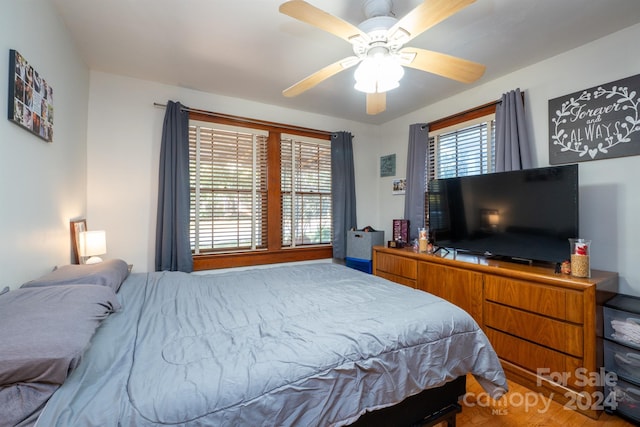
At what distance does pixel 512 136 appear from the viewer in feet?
8.20

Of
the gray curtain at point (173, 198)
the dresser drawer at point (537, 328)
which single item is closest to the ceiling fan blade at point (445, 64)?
the dresser drawer at point (537, 328)

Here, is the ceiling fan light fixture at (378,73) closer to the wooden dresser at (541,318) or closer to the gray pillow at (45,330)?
the wooden dresser at (541,318)

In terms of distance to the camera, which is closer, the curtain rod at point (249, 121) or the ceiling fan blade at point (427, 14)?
the ceiling fan blade at point (427, 14)

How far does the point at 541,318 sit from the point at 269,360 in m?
1.96

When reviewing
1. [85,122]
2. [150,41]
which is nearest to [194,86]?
[150,41]

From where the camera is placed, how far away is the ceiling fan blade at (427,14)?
3.99 ft

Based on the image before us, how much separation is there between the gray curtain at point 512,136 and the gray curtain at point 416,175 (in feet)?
2.84

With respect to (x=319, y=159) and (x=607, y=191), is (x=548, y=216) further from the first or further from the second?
(x=319, y=159)

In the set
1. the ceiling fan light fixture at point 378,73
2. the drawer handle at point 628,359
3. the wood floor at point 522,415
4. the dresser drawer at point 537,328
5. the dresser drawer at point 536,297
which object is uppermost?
the ceiling fan light fixture at point 378,73

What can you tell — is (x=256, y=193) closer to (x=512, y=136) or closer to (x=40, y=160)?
(x=40, y=160)

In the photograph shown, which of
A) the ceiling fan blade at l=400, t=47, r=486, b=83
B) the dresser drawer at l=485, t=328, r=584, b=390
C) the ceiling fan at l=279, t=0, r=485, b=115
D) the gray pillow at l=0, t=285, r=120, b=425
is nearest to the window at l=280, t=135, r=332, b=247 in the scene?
the ceiling fan at l=279, t=0, r=485, b=115

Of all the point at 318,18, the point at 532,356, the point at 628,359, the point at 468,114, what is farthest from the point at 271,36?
the point at 628,359

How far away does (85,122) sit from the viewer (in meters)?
2.53

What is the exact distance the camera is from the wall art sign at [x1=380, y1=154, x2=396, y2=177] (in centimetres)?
397
